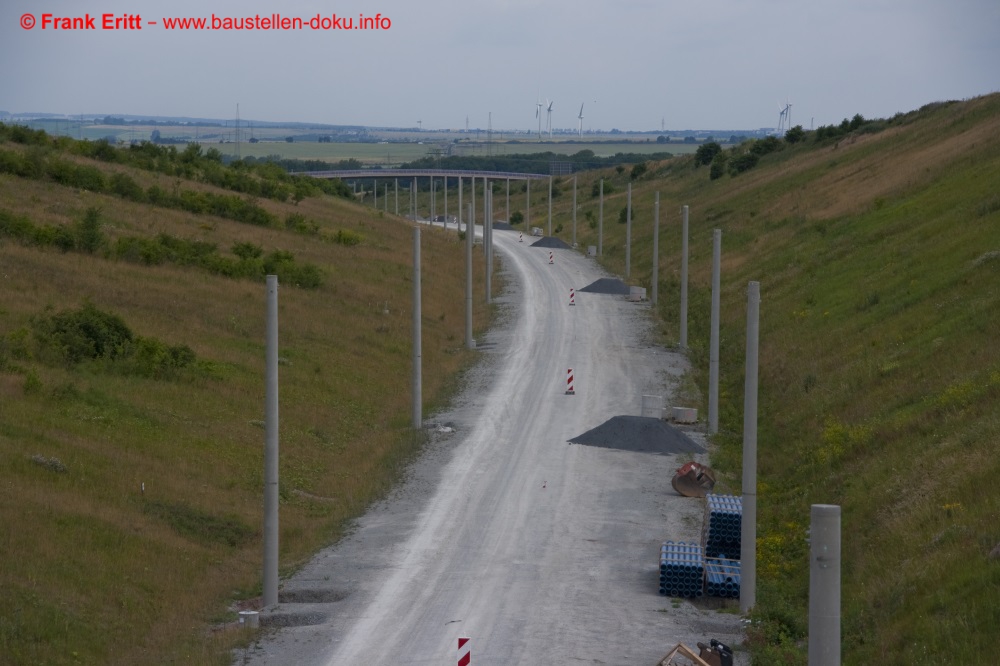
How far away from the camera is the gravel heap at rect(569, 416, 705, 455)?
105ft

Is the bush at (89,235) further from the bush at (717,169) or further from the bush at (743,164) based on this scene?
the bush at (717,169)

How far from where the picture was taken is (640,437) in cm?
3244

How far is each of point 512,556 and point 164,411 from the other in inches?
432

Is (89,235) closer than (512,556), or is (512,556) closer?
(512,556)

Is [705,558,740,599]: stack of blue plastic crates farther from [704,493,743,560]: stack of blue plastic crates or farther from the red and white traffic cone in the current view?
the red and white traffic cone

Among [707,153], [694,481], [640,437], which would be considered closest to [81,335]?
[640,437]

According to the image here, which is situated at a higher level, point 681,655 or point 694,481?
point 694,481

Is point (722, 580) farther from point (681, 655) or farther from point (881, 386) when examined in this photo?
point (881, 386)

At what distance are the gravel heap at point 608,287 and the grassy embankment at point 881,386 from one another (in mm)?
2178

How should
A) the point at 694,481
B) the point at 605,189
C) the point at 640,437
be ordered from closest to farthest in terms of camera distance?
the point at 694,481
the point at 640,437
the point at 605,189

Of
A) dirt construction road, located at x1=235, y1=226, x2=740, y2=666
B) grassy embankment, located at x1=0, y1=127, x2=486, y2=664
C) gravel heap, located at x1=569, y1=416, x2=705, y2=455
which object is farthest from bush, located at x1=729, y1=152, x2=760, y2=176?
gravel heap, located at x1=569, y1=416, x2=705, y2=455

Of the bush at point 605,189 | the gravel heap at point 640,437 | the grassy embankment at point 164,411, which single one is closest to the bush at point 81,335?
the grassy embankment at point 164,411

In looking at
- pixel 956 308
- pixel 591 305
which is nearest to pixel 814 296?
pixel 956 308

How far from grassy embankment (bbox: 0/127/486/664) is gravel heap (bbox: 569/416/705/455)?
17.3ft
